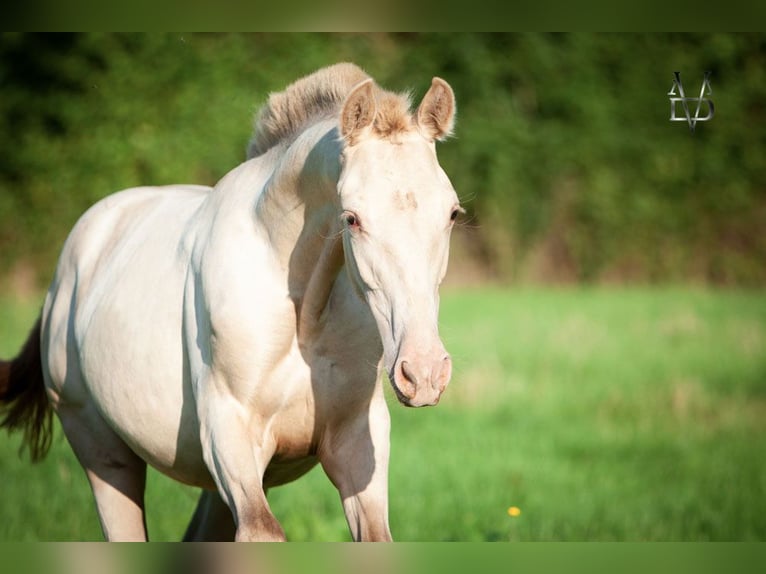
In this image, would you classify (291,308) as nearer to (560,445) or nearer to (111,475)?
(111,475)

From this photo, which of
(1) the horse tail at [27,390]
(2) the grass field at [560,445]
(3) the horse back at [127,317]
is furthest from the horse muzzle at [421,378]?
(1) the horse tail at [27,390]

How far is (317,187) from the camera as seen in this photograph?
3.47 meters

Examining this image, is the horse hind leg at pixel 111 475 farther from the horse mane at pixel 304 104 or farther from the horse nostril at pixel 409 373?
the horse nostril at pixel 409 373

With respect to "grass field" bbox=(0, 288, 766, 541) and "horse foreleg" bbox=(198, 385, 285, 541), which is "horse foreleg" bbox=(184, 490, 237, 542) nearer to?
"grass field" bbox=(0, 288, 766, 541)

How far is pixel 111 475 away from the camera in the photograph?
186 inches

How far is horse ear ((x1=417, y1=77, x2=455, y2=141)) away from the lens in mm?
3291

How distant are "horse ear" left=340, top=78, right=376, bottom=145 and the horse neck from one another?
24 cm

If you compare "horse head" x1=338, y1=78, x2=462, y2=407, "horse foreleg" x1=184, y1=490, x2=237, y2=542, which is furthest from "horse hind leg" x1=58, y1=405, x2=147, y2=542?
"horse head" x1=338, y1=78, x2=462, y2=407

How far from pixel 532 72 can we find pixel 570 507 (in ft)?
39.4

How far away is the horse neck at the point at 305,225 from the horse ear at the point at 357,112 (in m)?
0.24

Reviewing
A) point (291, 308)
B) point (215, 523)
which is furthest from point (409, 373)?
point (215, 523)

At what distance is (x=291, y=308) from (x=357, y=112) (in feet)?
2.43

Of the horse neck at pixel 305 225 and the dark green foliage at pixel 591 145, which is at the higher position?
the dark green foliage at pixel 591 145

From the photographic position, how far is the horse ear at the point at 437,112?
3291 millimetres
